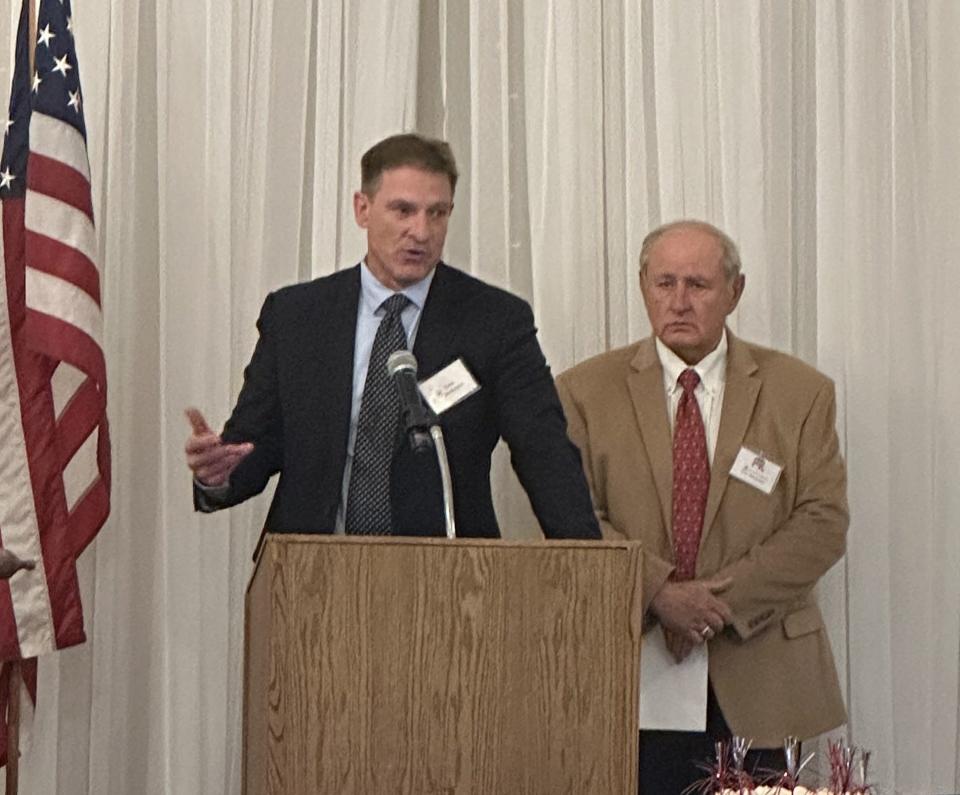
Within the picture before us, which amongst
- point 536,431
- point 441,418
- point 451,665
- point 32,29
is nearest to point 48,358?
point 32,29

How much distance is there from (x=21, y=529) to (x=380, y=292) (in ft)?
3.69

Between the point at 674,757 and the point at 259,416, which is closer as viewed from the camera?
the point at 259,416

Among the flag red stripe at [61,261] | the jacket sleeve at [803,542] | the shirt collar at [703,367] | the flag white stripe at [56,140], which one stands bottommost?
the jacket sleeve at [803,542]

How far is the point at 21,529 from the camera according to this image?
473cm

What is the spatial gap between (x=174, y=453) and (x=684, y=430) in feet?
4.74

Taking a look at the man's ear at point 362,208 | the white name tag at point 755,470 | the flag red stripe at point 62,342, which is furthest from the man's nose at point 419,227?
the white name tag at point 755,470

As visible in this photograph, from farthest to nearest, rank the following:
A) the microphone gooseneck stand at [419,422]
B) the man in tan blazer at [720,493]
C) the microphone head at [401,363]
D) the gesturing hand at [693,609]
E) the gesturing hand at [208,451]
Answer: the man in tan blazer at [720,493], the gesturing hand at [693,609], the gesturing hand at [208,451], the microphone head at [401,363], the microphone gooseneck stand at [419,422]

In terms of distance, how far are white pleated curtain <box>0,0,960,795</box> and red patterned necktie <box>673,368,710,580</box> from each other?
659 mm

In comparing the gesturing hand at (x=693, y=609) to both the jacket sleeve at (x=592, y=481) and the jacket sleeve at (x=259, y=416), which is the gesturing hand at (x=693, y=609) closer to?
the jacket sleeve at (x=592, y=481)

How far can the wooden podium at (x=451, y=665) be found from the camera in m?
3.35

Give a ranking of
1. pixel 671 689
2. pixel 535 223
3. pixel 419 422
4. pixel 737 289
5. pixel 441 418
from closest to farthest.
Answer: pixel 419 422 < pixel 441 418 < pixel 671 689 < pixel 737 289 < pixel 535 223

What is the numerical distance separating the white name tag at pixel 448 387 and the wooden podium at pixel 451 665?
804 millimetres

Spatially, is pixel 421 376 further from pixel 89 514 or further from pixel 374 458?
pixel 89 514

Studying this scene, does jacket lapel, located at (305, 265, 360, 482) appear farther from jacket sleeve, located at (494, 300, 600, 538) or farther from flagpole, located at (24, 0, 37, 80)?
flagpole, located at (24, 0, 37, 80)
